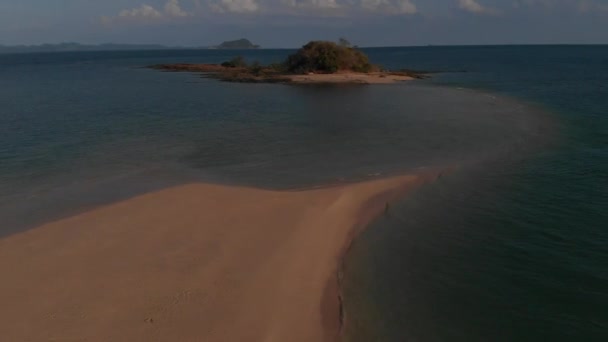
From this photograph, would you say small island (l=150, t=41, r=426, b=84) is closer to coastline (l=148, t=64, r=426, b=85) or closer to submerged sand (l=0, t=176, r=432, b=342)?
coastline (l=148, t=64, r=426, b=85)

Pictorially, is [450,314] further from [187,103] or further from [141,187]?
[187,103]

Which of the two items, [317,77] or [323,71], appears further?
[323,71]

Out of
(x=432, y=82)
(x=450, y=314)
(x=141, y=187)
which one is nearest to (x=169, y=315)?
(x=450, y=314)

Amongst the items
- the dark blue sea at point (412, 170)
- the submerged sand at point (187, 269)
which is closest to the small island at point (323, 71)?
the dark blue sea at point (412, 170)

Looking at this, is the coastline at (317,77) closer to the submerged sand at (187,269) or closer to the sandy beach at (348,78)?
the sandy beach at (348,78)

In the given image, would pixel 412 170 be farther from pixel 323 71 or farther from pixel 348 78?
pixel 323 71

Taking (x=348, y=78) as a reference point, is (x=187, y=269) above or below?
below

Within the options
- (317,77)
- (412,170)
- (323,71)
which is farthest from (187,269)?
(323,71)
